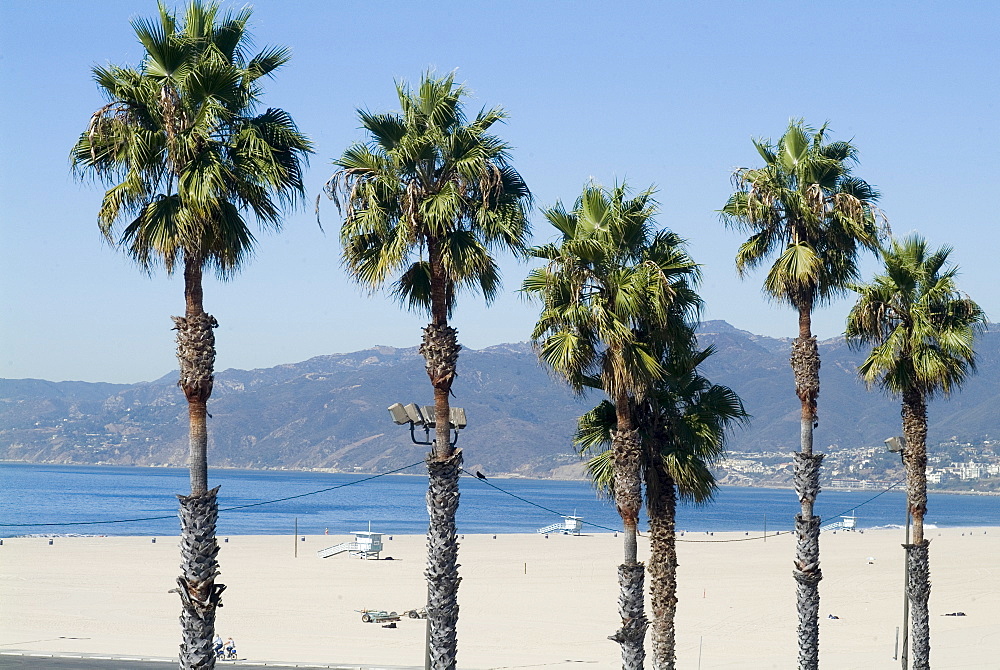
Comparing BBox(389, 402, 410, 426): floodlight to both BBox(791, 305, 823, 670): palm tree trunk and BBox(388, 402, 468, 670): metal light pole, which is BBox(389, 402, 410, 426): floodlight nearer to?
BBox(388, 402, 468, 670): metal light pole

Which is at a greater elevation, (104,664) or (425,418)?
(425,418)

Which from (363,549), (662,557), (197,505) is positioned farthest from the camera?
(363,549)

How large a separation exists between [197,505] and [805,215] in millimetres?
12158

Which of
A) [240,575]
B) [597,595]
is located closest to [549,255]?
[597,595]

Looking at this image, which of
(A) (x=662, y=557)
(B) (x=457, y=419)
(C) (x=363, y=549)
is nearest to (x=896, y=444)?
(A) (x=662, y=557)

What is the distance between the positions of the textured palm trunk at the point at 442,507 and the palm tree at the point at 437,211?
21mm

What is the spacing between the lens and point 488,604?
60469 millimetres

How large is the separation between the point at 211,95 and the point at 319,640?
111ft

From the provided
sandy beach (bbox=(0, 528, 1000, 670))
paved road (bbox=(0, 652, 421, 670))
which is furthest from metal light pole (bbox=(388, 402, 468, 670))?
sandy beach (bbox=(0, 528, 1000, 670))

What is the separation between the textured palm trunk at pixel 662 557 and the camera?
68.4 ft

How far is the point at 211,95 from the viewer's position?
16141 millimetres

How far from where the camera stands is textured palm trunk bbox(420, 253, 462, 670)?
17.4m

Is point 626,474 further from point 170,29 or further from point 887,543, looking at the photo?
point 887,543

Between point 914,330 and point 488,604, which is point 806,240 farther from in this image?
point 488,604
